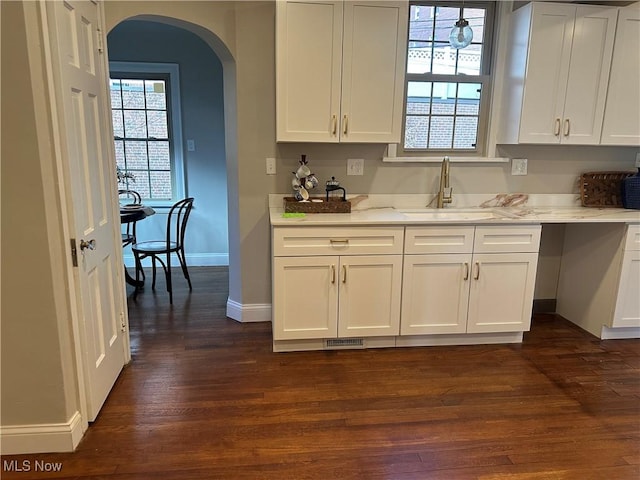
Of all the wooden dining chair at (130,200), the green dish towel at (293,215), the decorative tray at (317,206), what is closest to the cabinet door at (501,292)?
the decorative tray at (317,206)

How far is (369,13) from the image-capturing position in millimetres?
2637

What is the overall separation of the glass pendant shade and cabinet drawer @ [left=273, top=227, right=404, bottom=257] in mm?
1282

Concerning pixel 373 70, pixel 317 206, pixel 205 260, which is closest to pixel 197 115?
pixel 205 260

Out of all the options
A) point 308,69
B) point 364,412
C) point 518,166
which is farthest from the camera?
point 518,166

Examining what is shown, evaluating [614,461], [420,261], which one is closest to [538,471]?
[614,461]

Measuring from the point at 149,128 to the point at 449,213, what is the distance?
3163 millimetres

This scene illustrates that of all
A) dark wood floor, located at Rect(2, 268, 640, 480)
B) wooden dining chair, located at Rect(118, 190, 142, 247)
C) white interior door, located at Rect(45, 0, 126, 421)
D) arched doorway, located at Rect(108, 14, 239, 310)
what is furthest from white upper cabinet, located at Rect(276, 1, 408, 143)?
wooden dining chair, located at Rect(118, 190, 142, 247)

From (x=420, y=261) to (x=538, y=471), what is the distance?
50.0 inches

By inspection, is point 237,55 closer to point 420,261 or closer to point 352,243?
point 352,243

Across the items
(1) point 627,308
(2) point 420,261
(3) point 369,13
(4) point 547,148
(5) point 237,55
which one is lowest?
(1) point 627,308

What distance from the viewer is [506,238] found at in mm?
2814

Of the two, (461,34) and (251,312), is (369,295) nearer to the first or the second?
(251,312)

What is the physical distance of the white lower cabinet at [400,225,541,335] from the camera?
2.77 m

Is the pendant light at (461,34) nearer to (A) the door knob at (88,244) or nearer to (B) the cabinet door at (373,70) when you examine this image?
(B) the cabinet door at (373,70)
